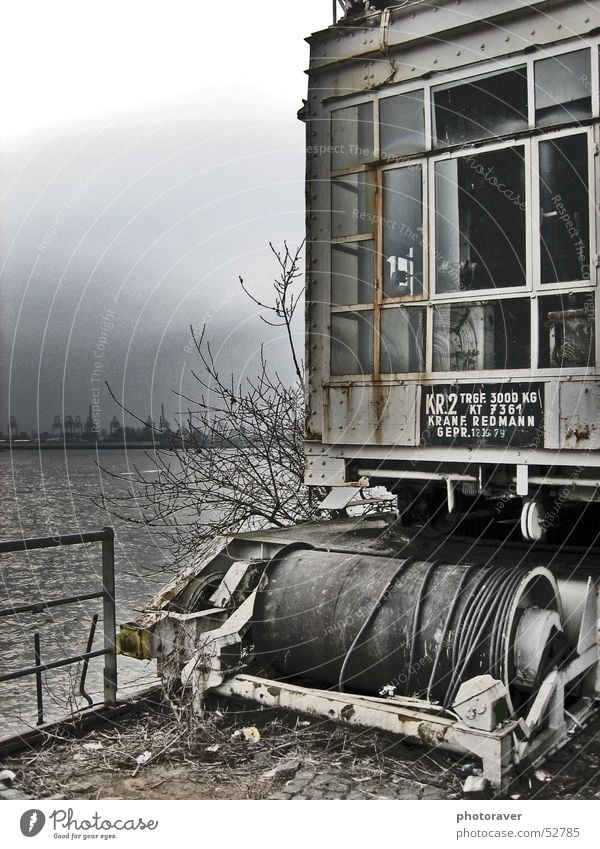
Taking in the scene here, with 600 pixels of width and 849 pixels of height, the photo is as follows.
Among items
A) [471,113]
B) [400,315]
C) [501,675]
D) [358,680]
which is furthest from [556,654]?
[471,113]

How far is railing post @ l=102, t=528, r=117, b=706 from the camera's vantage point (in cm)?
525

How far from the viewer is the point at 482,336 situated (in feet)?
17.8

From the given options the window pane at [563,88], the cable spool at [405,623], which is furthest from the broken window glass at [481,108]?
the cable spool at [405,623]

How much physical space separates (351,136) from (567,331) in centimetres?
232

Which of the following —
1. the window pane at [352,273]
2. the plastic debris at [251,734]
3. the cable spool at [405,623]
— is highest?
the window pane at [352,273]

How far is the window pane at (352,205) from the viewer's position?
5988 millimetres

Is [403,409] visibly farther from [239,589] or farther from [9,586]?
[9,586]

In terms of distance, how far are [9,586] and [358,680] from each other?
63.8 feet

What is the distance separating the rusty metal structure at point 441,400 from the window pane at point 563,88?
1 cm

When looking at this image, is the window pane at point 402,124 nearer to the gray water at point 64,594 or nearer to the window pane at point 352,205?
the window pane at point 352,205

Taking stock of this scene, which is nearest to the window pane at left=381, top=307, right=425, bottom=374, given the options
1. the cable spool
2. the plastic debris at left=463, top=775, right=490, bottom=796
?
the cable spool

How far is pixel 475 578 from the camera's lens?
4762 millimetres
